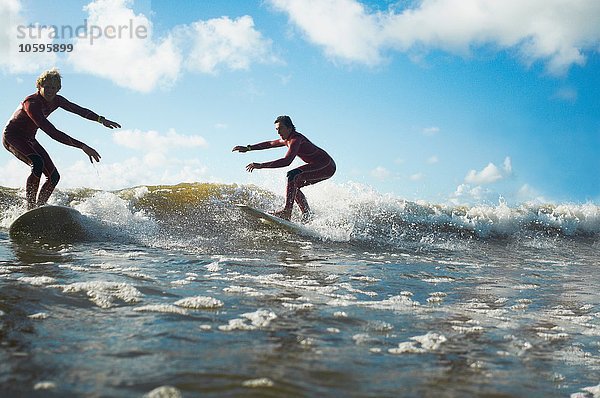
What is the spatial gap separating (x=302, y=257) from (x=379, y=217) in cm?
613

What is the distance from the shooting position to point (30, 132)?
822 centimetres

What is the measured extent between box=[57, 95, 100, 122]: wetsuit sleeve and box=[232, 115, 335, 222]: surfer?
8.62 ft

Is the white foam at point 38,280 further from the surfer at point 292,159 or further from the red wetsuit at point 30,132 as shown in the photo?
the surfer at point 292,159

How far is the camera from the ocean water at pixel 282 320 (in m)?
2.00

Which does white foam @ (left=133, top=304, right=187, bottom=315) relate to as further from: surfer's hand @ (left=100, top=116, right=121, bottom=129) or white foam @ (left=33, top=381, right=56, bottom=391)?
surfer's hand @ (left=100, top=116, right=121, bottom=129)

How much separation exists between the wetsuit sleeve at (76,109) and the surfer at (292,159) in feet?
8.62

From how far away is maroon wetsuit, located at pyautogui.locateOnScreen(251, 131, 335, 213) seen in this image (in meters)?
9.91

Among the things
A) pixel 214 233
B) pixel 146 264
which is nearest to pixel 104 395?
pixel 146 264

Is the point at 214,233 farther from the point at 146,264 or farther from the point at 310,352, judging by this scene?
the point at 310,352

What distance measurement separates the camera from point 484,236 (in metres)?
12.3

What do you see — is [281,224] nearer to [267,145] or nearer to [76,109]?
[267,145]

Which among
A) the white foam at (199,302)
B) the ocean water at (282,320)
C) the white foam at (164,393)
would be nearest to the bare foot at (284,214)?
the ocean water at (282,320)

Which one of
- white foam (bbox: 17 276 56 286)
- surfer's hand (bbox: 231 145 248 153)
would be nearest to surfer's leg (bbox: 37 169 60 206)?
surfer's hand (bbox: 231 145 248 153)

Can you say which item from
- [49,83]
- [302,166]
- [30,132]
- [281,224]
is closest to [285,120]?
[302,166]
